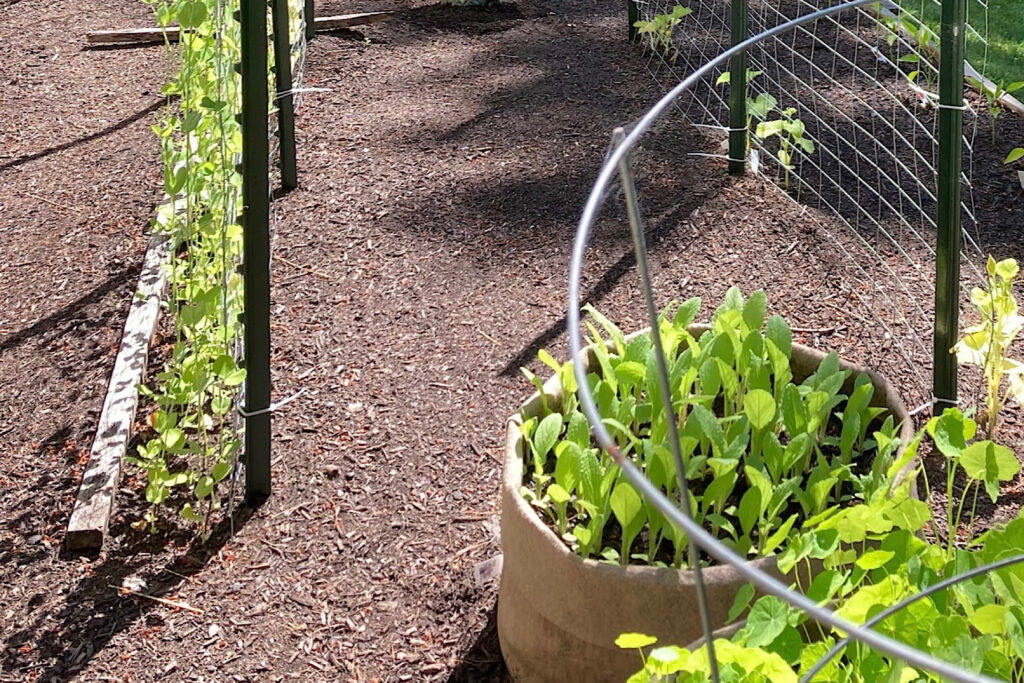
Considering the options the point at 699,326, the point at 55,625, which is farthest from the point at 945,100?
the point at 55,625

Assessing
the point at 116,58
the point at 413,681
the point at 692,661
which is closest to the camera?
the point at 692,661

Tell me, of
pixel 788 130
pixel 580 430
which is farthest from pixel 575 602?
pixel 788 130

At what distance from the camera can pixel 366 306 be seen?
338cm

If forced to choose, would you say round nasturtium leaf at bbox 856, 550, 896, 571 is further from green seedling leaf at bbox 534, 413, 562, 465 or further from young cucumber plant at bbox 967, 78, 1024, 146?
young cucumber plant at bbox 967, 78, 1024, 146

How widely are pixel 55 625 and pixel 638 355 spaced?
1.29 m

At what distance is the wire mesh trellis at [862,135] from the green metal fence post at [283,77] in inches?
54.6

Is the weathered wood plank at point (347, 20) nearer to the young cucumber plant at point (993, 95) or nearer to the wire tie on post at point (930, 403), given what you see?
the young cucumber plant at point (993, 95)

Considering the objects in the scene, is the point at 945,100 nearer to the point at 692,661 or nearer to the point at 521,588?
the point at 521,588

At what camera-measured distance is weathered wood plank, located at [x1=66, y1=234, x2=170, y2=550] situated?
101 inches

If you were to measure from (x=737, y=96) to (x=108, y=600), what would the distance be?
2.42 metres

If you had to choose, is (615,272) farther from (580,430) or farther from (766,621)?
(766,621)

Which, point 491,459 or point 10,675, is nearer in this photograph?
point 10,675

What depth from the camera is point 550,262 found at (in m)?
3.50

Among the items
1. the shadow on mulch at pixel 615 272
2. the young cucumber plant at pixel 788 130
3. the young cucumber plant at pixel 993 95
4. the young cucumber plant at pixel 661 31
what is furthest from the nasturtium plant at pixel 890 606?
the young cucumber plant at pixel 661 31
